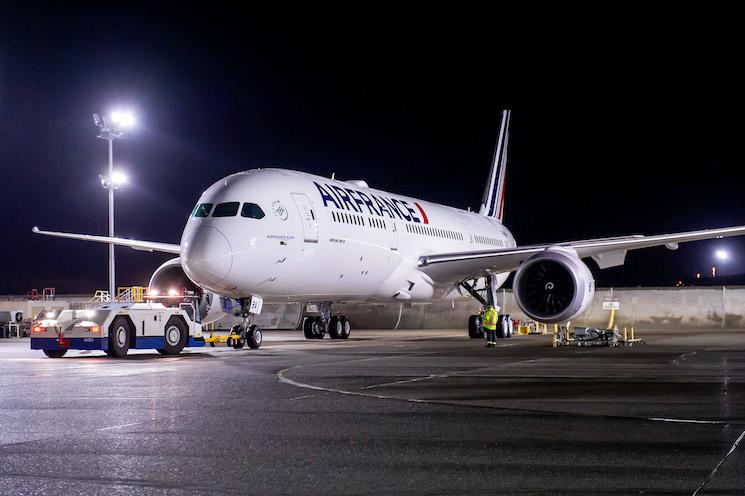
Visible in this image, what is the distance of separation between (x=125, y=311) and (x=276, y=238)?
11.3 ft

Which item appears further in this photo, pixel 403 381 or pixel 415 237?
pixel 415 237

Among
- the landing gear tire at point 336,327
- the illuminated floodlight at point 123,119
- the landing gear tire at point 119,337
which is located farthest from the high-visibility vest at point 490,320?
the illuminated floodlight at point 123,119

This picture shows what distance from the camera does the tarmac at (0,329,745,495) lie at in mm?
5281

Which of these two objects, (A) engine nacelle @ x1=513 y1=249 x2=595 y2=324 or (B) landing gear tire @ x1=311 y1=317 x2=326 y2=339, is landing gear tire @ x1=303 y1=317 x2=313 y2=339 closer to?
(B) landing gear tire @ x1=311 y1=317 x2=326 y2=339

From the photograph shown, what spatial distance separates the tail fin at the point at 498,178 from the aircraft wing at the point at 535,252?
1052 cm

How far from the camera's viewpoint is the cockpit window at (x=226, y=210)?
1852 cm

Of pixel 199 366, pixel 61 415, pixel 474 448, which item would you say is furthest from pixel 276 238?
pixel 474 448

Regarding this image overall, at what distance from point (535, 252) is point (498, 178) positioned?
45.2 ft

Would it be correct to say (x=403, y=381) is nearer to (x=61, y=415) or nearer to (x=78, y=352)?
(x=61, y=415)

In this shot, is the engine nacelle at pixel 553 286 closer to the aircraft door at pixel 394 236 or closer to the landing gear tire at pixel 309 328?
the aircraft door at pixel 394 236

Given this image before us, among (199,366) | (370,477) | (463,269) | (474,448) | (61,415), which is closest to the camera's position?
(370,477)

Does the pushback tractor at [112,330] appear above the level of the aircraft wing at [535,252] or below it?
below

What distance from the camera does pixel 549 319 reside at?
20.7 m

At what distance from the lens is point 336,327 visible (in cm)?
2616
